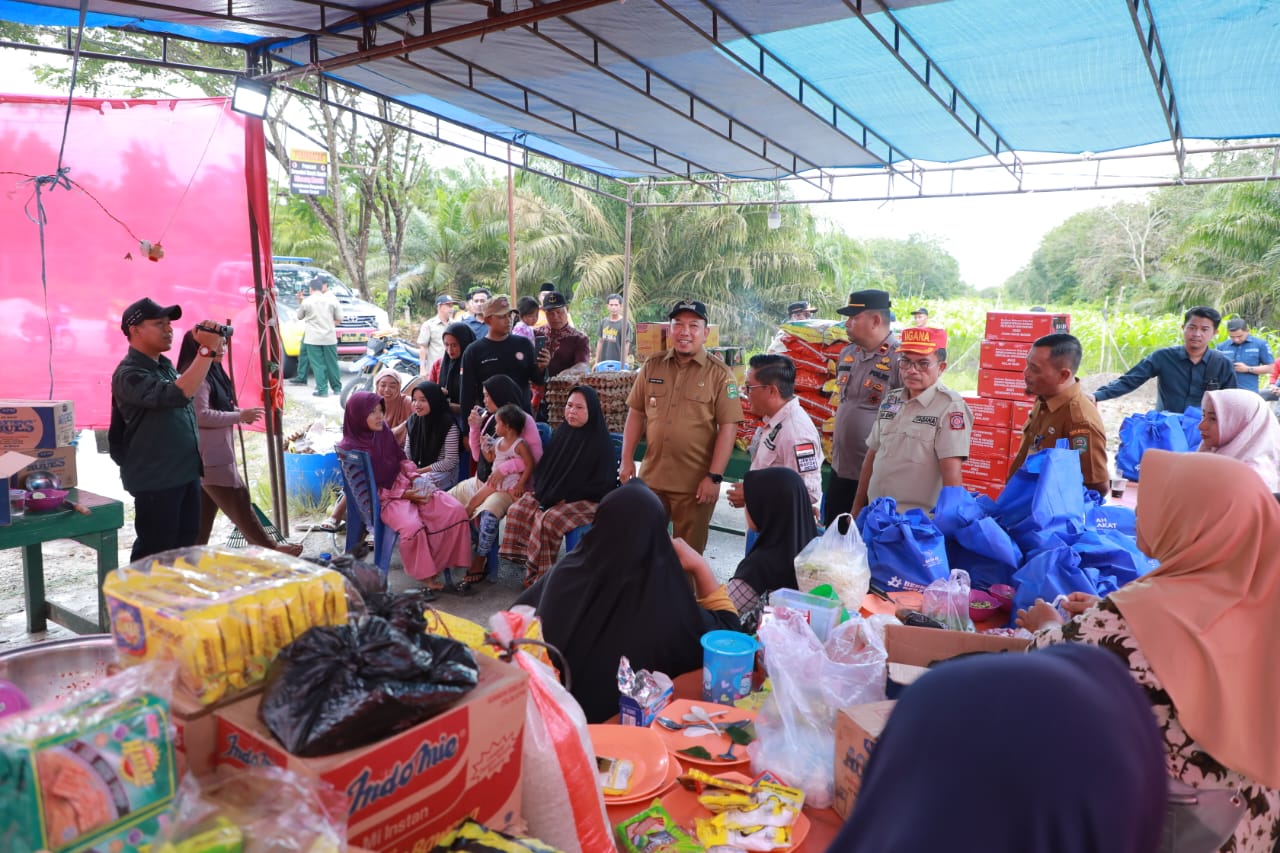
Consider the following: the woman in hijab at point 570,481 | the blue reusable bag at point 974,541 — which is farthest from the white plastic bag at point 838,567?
the woman in hijab at point 570,481

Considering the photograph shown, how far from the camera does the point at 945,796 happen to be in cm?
91

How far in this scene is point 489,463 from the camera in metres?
5.82

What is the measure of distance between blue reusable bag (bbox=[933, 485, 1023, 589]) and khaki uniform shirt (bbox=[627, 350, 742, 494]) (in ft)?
5.78

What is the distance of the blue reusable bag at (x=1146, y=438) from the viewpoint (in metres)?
4.86

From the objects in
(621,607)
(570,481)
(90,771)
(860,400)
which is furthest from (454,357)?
(90,771)

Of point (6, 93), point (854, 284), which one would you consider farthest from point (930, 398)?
point (854, 284)

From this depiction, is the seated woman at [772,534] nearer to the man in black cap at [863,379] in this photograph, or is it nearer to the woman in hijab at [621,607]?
the woman in hijab at [621,607]

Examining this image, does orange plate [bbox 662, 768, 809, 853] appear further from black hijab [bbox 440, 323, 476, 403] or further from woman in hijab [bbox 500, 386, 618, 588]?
black hijab [bbox 440, 323, 476, 403]

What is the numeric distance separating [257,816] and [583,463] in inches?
164

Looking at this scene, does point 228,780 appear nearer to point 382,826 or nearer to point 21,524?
point 382,826

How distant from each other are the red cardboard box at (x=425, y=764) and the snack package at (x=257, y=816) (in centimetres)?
3

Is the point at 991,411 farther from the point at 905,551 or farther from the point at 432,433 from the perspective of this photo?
the point at 432,433

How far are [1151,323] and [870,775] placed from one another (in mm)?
18548

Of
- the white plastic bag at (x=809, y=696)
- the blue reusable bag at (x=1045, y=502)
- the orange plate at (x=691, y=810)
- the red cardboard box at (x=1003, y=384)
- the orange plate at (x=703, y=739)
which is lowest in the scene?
the orange plate at (x=691, y=810)
